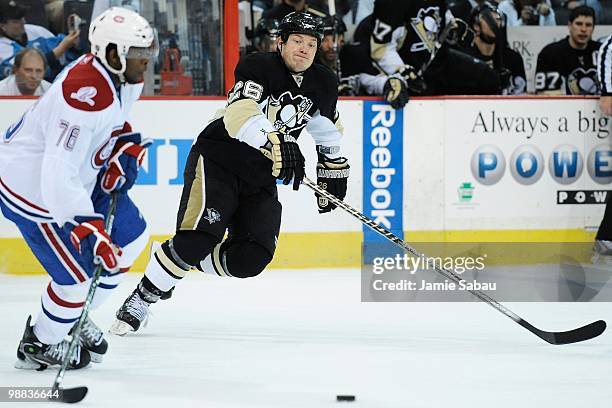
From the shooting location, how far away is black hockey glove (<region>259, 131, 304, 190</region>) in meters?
4.00

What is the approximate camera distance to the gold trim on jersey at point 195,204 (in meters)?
4.22

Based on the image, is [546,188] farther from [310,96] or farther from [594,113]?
[310,96]

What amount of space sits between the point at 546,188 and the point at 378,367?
288 centimetres

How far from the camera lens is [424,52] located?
679 centimetres

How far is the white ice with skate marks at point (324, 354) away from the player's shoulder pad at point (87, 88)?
A: 85 centimetres

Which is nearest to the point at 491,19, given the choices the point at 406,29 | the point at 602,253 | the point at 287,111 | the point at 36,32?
the point at 406,29

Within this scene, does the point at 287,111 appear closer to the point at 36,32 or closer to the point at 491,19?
the point at 36,32

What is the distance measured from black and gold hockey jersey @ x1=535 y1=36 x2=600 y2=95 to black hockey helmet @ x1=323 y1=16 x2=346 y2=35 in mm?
1287

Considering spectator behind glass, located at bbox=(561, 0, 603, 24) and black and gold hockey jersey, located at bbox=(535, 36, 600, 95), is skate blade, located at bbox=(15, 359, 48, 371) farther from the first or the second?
spectator behind glass, located at bbox=(561, 0, 603, 24)

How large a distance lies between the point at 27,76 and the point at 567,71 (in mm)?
3196

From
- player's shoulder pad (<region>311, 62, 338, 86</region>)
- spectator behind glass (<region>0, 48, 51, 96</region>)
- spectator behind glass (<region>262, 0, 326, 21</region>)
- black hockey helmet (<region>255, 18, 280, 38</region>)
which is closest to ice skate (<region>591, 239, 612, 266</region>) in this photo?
spectator behind glass (<region>262, 0, 326, 21</region>)

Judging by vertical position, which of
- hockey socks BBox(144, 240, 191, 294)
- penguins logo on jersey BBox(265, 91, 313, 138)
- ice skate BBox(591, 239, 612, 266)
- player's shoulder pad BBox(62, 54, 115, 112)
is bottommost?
ice skate BBox(591, 239, 612, 266)

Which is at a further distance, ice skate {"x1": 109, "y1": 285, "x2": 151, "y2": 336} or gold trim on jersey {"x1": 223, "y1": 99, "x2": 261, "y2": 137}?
ice skate {"x1": 109, "y1": 285, "x2": 151, "y2": 336}

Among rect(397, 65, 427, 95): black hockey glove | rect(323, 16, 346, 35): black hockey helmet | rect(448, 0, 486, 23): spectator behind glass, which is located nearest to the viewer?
rect(397, 65, 427, 95): black hockey glove
